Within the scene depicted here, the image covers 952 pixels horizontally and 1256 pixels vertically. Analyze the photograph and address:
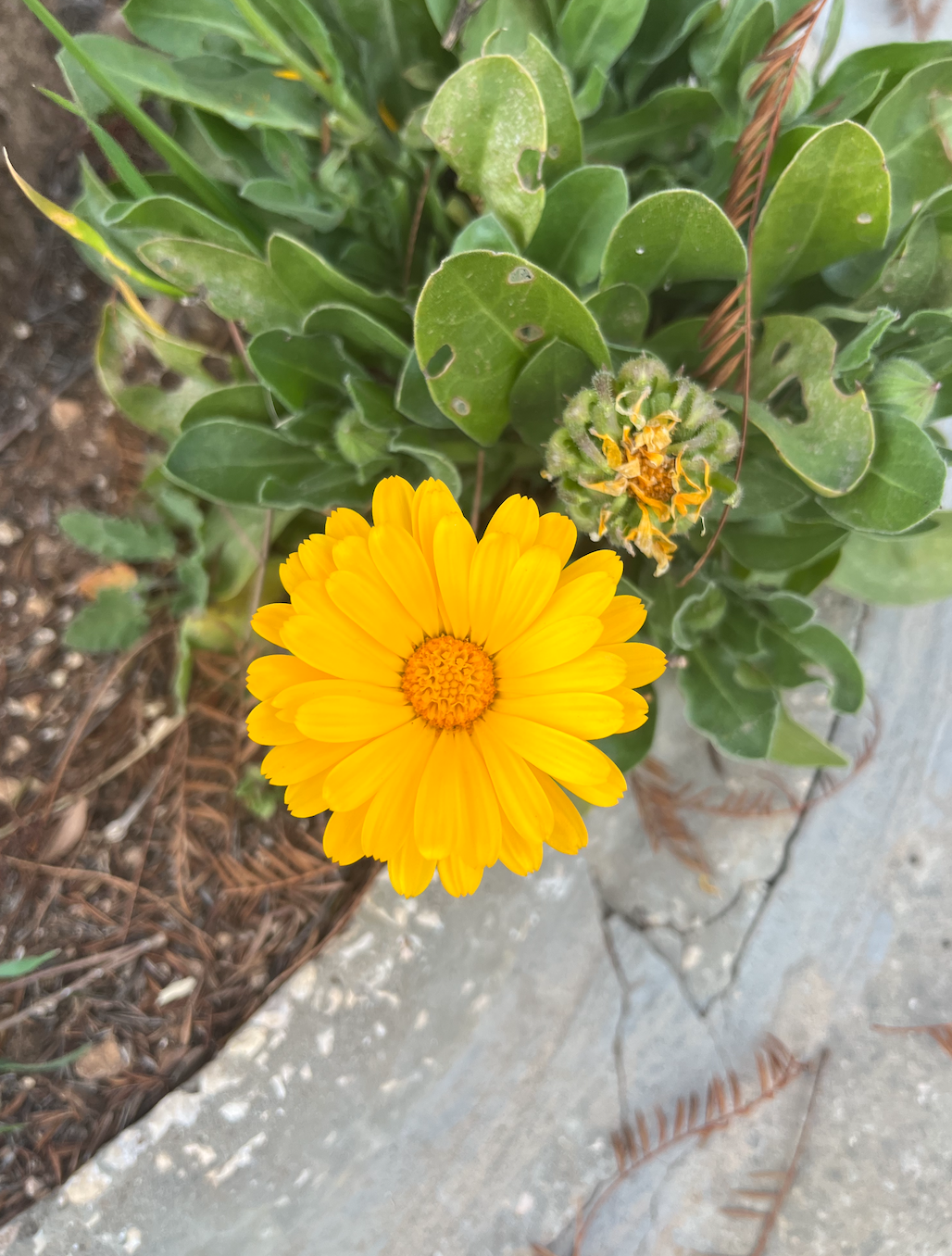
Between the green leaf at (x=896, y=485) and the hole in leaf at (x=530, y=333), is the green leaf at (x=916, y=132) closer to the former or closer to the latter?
the green leaf at (x=896, y=485)

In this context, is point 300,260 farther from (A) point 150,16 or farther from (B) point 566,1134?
(B) point 566,1134

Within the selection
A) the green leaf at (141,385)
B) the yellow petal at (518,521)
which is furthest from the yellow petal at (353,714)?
the green leaf at (141,385)

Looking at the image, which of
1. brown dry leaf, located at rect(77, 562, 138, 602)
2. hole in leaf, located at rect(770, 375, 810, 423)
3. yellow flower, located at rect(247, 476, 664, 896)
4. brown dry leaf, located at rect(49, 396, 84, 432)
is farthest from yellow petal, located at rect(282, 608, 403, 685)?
brown dry leaf, located at rect(49, 396, 84, 432)

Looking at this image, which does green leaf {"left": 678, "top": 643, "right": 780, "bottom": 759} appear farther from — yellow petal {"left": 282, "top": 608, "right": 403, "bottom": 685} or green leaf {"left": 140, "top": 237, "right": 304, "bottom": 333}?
green leaf {"left": 140, "top": 237, "right": 304, "bottom": 333}

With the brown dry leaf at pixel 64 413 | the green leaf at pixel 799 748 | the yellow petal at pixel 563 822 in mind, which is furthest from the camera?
the brown dry leaf at pixel 64 413


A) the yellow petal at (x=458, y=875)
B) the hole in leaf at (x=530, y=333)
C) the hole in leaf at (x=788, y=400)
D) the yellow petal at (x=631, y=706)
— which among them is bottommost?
the yellow petal at (x=458, y=875)
